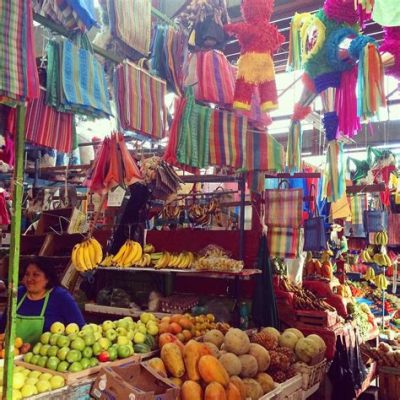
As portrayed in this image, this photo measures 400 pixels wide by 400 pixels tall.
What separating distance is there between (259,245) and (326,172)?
1.03 meters

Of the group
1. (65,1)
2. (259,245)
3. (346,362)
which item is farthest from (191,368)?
(65,1)

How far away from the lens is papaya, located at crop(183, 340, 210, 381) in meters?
2.93

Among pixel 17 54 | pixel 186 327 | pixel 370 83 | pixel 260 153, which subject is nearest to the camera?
pixel 17 54

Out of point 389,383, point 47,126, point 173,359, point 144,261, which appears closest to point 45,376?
point 173,359

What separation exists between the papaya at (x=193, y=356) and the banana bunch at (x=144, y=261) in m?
2.01

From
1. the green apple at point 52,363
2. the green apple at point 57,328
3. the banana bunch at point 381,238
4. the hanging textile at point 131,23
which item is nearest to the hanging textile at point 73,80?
the hanging textile at point 131,23

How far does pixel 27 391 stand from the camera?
7.86 feet

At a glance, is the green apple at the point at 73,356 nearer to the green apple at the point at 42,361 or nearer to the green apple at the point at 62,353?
the green apple at the point at 62,353

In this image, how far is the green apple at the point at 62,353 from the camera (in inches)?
109

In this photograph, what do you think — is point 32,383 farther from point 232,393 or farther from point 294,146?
point 294,146

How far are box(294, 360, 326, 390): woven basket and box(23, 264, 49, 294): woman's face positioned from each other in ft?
7.13

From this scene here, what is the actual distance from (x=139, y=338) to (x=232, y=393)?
34.1 inches

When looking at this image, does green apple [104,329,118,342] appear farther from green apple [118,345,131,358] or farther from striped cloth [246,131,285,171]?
striped cloth [246,131,285,171]

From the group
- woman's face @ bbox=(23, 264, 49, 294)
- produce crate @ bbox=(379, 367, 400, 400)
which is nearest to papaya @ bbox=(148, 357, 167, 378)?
woman's face @ bbox=(23, 264, 49, 294)
